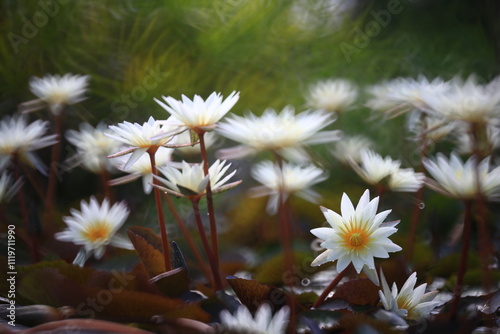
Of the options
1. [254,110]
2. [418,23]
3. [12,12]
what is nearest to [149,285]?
[254,110]

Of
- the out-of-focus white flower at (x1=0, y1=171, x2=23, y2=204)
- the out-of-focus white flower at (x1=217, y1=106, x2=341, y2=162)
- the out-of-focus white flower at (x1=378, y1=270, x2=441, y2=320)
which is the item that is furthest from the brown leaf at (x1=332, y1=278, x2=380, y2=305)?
the out-of-focus white flower at (x1=0, y1=171, x2=23, y2=204)

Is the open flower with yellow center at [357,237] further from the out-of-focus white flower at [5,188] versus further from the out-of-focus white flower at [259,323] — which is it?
the out-of-focus white flower at [5,188]

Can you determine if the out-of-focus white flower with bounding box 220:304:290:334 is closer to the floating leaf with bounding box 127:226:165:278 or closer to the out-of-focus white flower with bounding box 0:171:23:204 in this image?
the floating leaf with bounding box 127:226:165:278

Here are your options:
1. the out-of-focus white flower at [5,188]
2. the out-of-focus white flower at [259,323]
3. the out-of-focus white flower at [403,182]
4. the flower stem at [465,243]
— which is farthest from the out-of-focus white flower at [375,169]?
the out-of-focus white flower at [5,188]

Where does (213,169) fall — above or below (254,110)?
below

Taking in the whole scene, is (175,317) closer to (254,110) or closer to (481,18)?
(254,110)

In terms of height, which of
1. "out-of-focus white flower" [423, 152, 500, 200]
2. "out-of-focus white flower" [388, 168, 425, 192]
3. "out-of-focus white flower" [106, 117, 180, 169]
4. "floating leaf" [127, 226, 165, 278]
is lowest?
"floating leaf" [127, 226, 165, 278]
